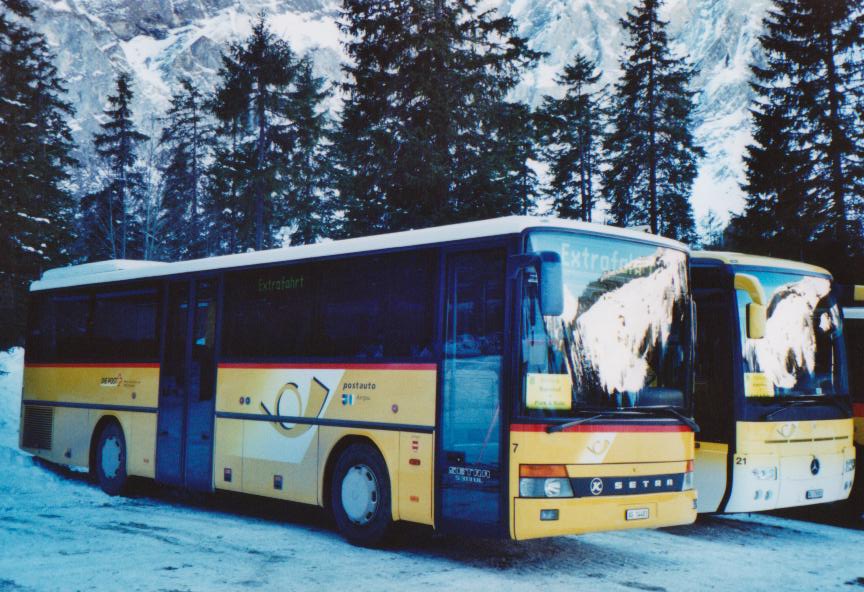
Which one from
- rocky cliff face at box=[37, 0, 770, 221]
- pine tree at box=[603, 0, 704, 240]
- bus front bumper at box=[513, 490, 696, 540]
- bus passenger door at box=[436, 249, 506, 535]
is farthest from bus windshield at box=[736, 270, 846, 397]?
rocky cliff face at box=[37, 0, 770, 221]

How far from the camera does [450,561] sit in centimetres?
844

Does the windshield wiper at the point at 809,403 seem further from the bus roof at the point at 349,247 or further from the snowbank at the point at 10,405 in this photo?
the snowbank at the point at 10,405

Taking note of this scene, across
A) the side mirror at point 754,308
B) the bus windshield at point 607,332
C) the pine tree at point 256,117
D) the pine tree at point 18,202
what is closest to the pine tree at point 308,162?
the pine tree at point 256,117

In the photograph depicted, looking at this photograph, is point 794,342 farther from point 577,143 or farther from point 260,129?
point 577,143

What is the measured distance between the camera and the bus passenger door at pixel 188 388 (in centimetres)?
1141

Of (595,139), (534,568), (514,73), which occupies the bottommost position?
(534,568)

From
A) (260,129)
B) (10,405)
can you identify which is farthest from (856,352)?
(260,129)

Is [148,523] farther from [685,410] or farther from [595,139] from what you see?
[595,139]

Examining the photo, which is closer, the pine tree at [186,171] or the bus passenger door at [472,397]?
the bus passenger door at [472,397]

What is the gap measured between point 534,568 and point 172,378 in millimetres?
→ 5957

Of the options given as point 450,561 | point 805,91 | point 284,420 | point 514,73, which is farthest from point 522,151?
point 450,561

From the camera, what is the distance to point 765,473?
9992 mm

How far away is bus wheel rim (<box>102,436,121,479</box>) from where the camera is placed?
12.9 meters

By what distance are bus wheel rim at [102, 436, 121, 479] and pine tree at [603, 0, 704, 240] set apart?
28.9 metres
